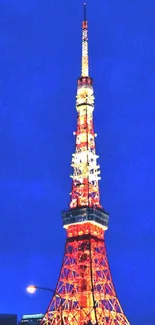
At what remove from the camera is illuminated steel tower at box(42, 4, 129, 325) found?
183 ft

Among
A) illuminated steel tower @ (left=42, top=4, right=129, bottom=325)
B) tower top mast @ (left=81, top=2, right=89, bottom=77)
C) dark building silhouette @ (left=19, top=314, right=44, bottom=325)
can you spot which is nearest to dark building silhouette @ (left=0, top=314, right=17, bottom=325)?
dark building silhouette @ (left=19, top=314, right=44, bottom=325)

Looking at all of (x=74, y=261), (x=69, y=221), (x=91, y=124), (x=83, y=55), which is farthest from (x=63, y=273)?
(x=83, y=55)

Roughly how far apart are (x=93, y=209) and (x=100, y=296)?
31.1ft

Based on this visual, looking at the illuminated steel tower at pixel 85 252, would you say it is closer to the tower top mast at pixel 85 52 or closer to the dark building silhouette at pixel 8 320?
the tower top mast at pixel 85 52

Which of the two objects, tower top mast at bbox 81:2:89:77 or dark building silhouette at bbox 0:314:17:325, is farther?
dark building silhouette at bbox 0:314:17:325

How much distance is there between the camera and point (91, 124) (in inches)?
2606

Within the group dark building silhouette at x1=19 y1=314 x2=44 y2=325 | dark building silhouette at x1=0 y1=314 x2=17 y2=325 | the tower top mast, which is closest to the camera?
the tower top mast

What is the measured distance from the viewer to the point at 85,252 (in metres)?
58.3

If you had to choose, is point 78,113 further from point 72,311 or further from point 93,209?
point 72,311

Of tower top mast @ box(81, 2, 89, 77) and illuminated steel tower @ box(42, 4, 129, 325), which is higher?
tower top mast @ box(81, 2, 89, 77)

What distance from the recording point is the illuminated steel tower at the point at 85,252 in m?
55.8

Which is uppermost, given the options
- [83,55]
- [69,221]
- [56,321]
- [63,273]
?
[83,55]

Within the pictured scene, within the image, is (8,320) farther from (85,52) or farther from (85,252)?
(85,52)

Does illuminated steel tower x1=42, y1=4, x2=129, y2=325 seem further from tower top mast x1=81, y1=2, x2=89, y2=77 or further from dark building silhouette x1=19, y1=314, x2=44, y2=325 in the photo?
dark building silhouette x1=19, y1=314, x2=44, y2=325
